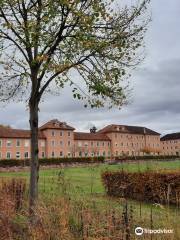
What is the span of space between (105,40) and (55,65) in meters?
1.47

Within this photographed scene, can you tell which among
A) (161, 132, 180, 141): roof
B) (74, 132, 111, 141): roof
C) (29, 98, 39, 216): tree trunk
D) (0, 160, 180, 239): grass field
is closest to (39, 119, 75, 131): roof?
(74, 132, 111, 141): roof

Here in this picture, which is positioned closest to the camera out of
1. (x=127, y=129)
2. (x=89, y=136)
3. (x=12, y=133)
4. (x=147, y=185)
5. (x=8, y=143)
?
(x=147, y=185)

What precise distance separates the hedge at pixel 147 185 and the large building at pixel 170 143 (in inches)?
5467

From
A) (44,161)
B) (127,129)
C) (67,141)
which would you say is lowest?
(44,161)

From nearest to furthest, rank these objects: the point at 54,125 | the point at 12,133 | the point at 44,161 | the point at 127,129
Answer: the point at 44,161
the point at 12,133
the point at 54,125
the point at 127,129

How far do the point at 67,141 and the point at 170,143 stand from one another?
66.1m

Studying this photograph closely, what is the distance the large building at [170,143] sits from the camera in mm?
154625

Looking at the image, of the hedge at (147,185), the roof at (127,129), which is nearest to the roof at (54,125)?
the roof at (127,129)

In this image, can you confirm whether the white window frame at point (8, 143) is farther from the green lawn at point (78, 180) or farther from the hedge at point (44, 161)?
Result: the green lawn at point (78, 180)

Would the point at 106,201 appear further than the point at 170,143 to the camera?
No

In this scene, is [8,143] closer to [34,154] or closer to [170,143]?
[170,143]

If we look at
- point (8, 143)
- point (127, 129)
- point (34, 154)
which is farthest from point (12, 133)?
point (34, 154)

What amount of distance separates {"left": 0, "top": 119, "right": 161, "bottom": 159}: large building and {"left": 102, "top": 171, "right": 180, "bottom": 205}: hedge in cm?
6160

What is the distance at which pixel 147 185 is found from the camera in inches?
612
